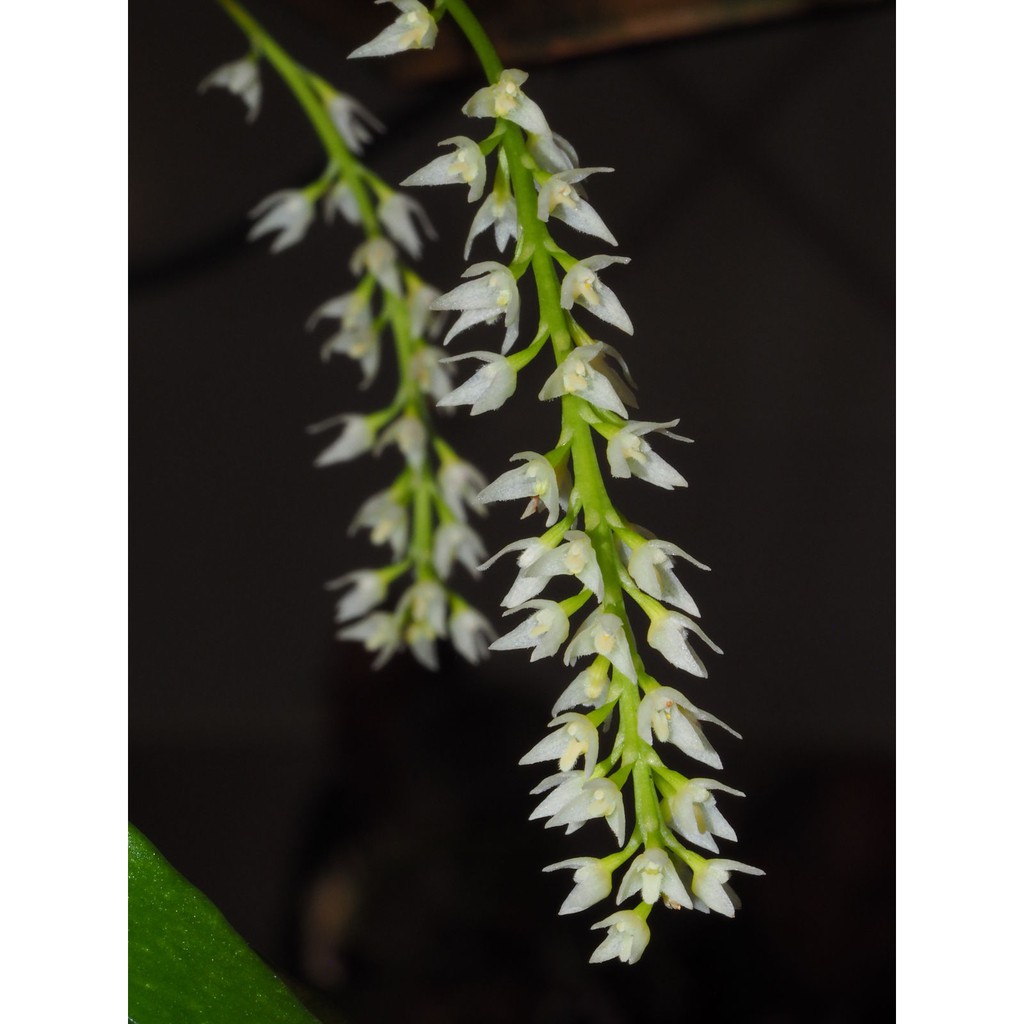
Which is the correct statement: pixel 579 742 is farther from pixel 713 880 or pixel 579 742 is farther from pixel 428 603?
pixel 428 603

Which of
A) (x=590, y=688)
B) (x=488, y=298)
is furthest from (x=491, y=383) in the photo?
(x=590, y=688)

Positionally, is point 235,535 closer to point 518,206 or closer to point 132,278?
point 132,278

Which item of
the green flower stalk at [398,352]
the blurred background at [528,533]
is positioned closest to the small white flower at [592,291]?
the green flower stalk at [398,352]

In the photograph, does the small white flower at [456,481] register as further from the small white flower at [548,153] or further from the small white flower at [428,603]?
the small white flower at [548,153]

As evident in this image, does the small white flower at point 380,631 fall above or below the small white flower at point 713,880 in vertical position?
above

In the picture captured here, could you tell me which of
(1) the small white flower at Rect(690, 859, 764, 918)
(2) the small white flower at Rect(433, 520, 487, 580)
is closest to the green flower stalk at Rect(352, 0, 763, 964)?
(1) the small white flower at Rect(690, 859, 764, 918)
